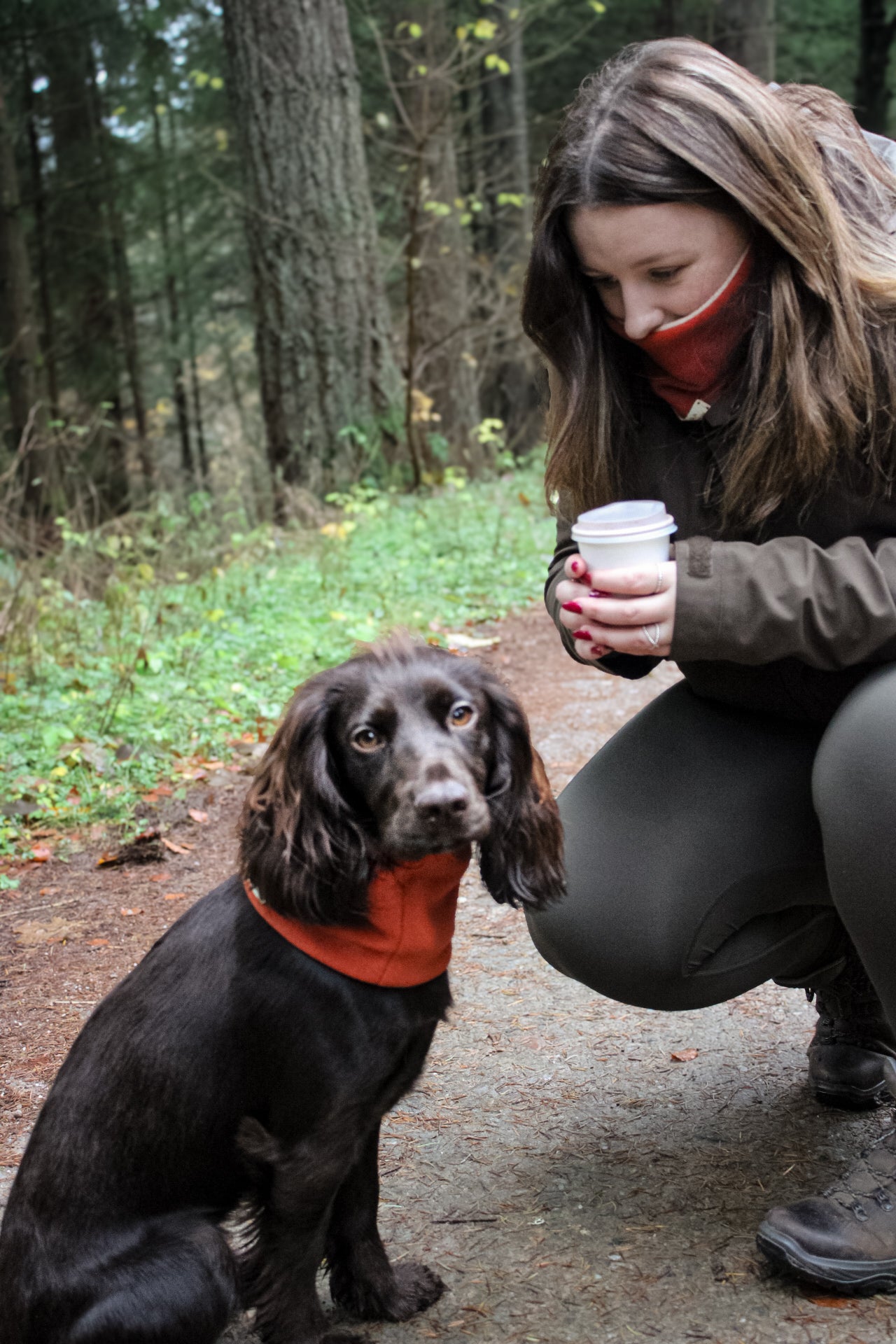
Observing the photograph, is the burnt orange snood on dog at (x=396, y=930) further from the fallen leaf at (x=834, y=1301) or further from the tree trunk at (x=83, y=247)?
Result: the tree trunk at (x=83, y=247)

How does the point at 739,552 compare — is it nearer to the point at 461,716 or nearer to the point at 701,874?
the point at 461,716

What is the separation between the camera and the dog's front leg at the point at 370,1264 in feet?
6.81

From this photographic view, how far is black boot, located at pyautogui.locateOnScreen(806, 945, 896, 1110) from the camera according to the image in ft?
8.09

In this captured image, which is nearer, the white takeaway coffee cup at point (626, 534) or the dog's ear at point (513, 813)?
the white takeaway coffee cup at point (626, 534)

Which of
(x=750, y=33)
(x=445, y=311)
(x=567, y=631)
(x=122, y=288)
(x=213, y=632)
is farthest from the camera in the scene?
(x=122, y=288)

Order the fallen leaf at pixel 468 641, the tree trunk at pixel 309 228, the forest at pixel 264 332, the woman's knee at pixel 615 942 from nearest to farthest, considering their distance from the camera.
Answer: the woman's knee at pixel 615 942, the forest at pixel 264 332, the fallen leaf at pixel 468 641, the tree trunk at pixel 309 228

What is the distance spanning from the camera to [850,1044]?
8.16ft

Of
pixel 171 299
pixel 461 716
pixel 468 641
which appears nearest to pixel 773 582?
pixel 461 716

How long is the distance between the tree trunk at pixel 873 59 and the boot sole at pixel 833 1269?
48.1ft

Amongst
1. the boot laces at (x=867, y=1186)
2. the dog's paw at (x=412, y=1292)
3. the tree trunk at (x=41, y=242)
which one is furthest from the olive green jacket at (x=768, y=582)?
the tree trunk at (x=41, y=242)

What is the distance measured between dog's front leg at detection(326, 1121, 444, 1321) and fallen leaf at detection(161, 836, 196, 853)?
6.48 feet

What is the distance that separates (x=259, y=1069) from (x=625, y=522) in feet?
3.45

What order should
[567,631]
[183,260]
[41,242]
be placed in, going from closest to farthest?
[567,631] → [41,242] → [183,260]

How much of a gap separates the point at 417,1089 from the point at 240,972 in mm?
948
